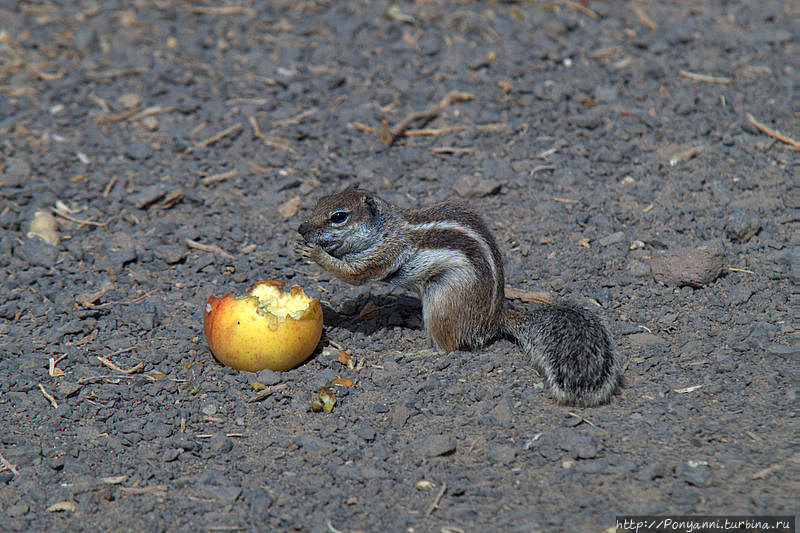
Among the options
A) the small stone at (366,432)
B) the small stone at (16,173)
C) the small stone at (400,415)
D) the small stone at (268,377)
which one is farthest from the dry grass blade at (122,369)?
the small stone at (16,173)

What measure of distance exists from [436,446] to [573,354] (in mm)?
867

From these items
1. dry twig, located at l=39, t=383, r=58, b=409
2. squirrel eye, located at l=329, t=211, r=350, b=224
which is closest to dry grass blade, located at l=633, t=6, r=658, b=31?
squirrel eye, located at l=329, t=211, r=350, b=224

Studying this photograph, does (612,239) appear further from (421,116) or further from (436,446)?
(436,446)

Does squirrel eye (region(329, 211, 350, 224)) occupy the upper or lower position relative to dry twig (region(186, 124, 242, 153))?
upper

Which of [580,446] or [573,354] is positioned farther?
[573,354]

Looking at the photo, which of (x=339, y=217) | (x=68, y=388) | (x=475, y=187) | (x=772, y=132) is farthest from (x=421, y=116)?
(x=68, y=388)

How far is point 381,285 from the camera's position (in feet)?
17.3

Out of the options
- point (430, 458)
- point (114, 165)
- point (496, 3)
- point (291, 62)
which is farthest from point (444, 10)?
point (430, 458)

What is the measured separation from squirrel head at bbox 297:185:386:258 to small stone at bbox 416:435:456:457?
1.31 metres

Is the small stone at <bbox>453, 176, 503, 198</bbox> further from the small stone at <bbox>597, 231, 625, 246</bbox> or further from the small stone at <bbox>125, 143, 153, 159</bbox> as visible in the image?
the small stone at <bbox>125, 143, 153, 159</bbox>

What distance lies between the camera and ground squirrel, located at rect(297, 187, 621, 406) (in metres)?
4.39

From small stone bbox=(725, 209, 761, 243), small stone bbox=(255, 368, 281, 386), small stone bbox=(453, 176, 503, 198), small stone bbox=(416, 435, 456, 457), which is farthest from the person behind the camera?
small stone bbox=(453, 176, 503, 198)

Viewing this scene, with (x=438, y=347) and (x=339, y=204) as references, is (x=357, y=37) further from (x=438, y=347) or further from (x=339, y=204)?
(x=438, y=347)

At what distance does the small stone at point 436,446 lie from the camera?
12.1 ft
